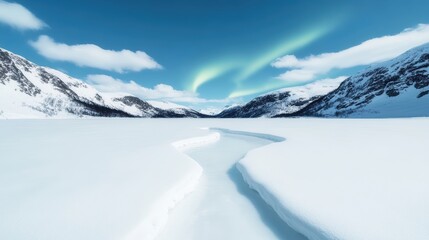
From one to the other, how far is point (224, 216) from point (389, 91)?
134 m

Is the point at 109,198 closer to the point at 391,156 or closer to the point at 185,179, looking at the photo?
the point at 185,179

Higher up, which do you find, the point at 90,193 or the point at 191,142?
the point at 191,142

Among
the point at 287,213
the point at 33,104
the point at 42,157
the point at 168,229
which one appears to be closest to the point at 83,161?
the point at 42,157

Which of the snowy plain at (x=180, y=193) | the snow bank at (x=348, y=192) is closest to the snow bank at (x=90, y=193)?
the snowy plain at (x=180, y=193)

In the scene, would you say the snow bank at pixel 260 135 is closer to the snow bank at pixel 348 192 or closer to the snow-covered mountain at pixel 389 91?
the snow bank at pixel 348 192

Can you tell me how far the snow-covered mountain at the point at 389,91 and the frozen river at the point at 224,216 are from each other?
86526mm

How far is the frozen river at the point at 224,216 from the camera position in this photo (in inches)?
160

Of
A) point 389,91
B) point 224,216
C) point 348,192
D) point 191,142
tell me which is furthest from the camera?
point 389,91

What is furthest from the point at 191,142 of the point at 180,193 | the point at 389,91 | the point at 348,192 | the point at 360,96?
the point at 360,96

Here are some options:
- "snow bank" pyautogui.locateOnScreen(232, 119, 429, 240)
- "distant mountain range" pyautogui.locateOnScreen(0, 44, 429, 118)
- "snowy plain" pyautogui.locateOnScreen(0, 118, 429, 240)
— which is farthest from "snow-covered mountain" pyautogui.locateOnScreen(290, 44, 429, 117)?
"snowy plain" pyautogui.locateOnScreen(0, 118, 429, 240)

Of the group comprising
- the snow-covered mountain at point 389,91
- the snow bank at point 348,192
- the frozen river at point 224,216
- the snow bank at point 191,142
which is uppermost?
the snow-covered mountain at point 389,91

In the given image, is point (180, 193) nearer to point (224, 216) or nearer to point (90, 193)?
point (224, 216)

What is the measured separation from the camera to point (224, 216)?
4781mm

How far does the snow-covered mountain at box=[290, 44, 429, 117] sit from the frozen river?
86526 millimetres
